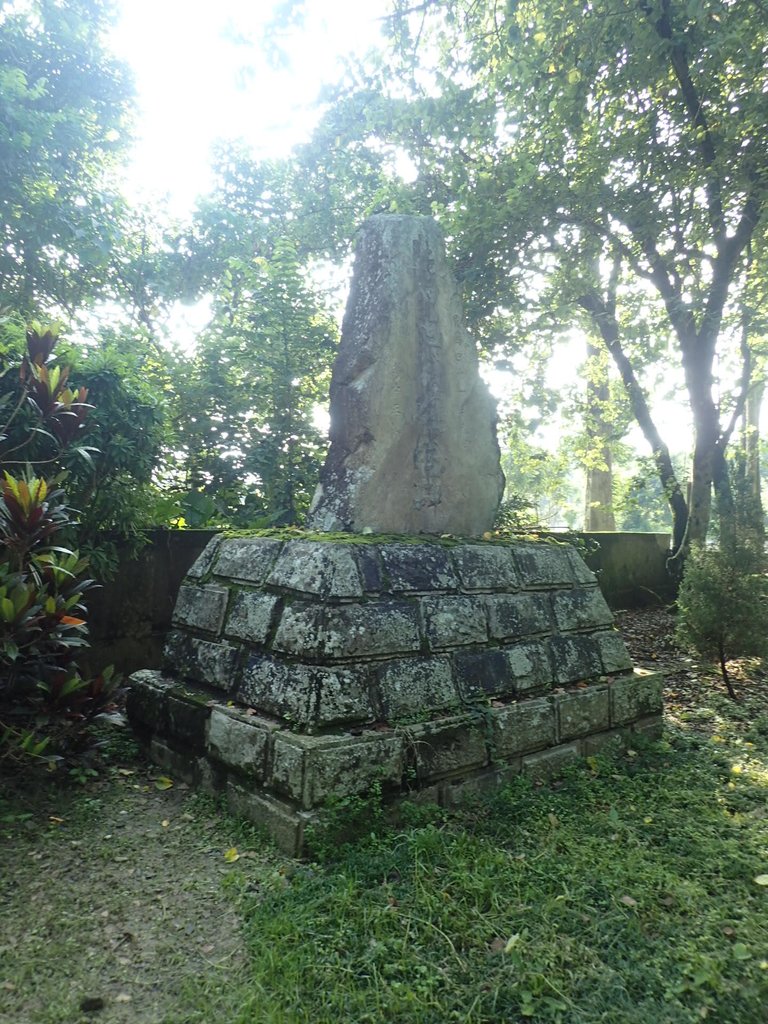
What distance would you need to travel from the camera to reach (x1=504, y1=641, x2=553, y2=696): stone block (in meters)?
3.51

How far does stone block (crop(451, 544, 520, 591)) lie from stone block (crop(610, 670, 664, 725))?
1001 millimetres

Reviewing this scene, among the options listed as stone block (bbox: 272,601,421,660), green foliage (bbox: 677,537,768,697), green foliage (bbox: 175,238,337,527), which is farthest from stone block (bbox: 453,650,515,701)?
green foliage (bbox: 677,537,768,697)

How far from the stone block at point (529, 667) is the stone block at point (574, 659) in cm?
8

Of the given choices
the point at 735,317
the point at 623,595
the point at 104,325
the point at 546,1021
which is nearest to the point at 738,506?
the point at 623,595

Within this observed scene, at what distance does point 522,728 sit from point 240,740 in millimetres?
1482

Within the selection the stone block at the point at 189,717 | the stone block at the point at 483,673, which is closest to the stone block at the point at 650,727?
the stone block at the point at 483,673

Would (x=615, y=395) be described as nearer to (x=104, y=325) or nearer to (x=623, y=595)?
(x=623, y=595)

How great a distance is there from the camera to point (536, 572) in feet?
12.9

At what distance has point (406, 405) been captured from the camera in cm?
388

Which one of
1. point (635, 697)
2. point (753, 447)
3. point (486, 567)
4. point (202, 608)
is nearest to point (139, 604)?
point (202, 608)

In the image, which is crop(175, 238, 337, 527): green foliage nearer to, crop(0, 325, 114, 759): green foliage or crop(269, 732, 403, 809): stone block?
crop(0, 325, 114, 759): green foliage

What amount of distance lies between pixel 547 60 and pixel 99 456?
618cm

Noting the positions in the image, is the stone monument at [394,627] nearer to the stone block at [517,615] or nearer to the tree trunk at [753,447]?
the stone block at [517,615]

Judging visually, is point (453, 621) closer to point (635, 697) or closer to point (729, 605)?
point (635, 697)
